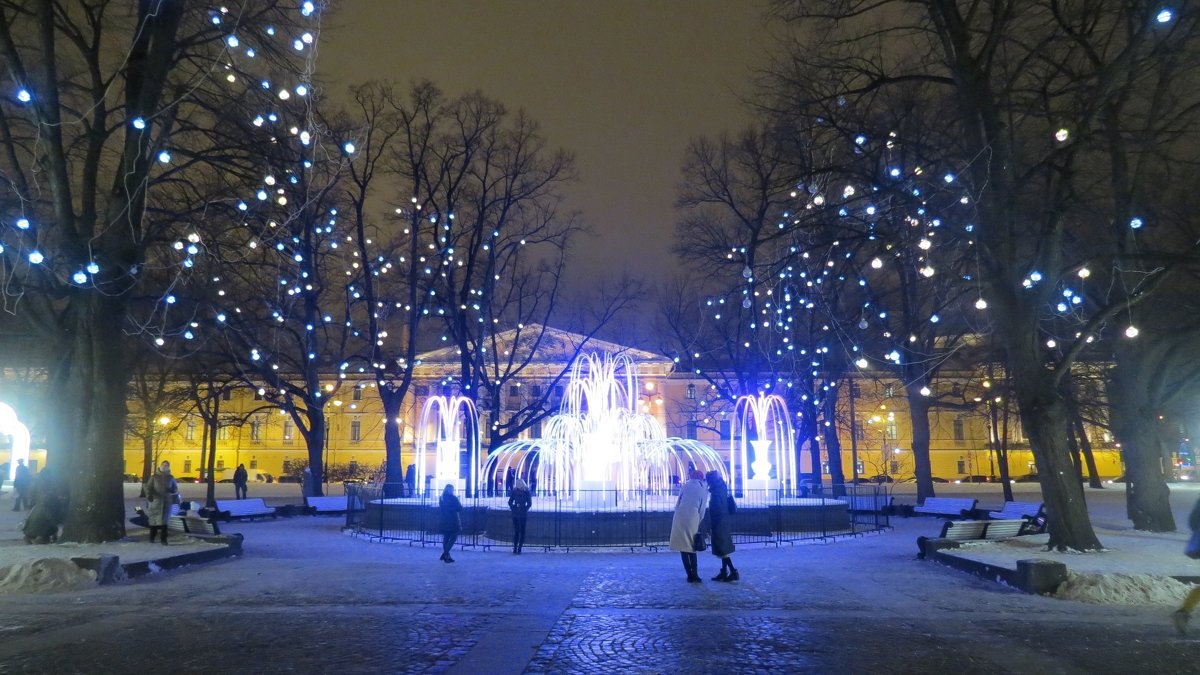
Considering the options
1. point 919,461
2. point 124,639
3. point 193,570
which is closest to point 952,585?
point 124,639

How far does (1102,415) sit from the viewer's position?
4512 cm

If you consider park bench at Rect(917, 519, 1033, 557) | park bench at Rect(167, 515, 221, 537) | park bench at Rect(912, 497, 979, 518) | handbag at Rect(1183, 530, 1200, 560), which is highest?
handbag at Rect(1183, 530, 1200, 560)

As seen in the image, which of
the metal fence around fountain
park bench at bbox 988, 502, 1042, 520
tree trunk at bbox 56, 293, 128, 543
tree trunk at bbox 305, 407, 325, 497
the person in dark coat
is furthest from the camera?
tree trunk at bbox 305, 407, 325, 497

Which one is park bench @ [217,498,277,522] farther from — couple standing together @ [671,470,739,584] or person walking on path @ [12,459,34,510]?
couple standing together @ [671,470,739,584]

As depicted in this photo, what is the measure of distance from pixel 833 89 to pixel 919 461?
21.8 metres

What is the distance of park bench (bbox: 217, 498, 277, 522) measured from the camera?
28.8 m

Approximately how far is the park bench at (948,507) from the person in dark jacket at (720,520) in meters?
16.3

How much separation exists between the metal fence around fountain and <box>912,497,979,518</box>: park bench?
3235 mm

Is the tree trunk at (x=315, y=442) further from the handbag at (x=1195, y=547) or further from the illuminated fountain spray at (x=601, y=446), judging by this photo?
the handbag at (x=1195, y=547)

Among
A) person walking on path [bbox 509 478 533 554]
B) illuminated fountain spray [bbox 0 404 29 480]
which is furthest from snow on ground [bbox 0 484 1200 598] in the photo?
illuminated fountain spray [bbox 0 404 29 480]

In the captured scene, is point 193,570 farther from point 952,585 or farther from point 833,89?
point 833,89

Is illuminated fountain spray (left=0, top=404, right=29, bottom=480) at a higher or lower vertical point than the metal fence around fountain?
higher

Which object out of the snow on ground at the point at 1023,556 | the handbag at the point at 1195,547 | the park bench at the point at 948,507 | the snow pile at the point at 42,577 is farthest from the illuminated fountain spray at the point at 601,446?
the handbag at the point at 1195,547

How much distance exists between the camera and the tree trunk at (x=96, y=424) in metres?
17.0
